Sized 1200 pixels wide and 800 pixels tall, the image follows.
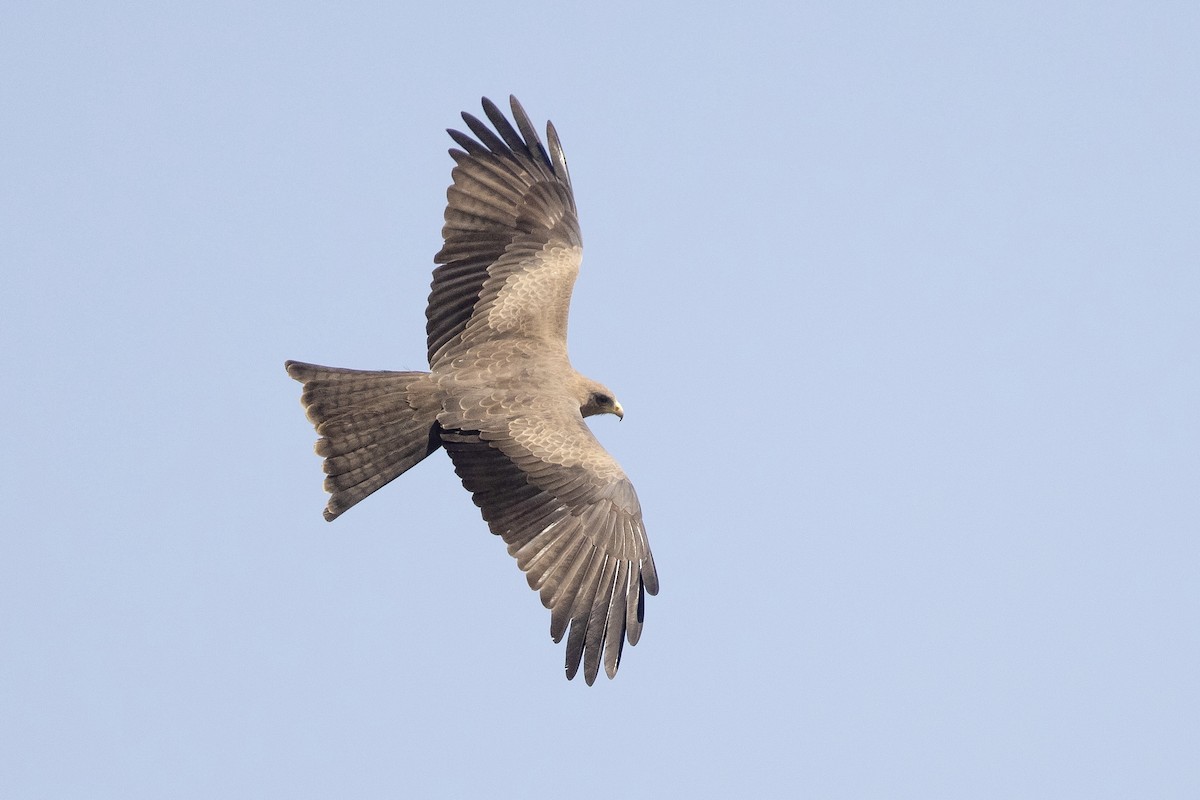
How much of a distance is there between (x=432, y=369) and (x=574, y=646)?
9.61 feet

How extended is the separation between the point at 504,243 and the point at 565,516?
10.2ft

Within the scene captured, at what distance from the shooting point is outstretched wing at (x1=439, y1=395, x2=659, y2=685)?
12.4m

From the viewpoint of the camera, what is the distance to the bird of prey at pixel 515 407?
12586 millimetres

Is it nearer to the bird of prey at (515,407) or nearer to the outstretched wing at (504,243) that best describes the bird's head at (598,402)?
the bird of prey at (515,407)

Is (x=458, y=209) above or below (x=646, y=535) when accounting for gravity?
above

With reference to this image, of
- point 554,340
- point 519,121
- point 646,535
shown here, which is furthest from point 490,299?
point 646,535

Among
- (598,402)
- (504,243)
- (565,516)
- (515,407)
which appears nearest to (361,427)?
(515,407)

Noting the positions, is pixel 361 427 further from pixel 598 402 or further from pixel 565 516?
pixel 598 402

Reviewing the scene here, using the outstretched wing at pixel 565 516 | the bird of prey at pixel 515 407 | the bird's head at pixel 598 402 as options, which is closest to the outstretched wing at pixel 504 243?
the bird of prey at pixel 515 407

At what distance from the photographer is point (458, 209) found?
48.6 feet

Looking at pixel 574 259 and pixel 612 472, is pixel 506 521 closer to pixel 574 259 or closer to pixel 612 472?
pixel 612 472

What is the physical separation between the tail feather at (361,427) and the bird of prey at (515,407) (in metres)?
0.01

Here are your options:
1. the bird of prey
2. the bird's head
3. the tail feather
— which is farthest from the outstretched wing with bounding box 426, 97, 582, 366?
the tail feather

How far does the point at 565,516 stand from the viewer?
1281 centimetres
